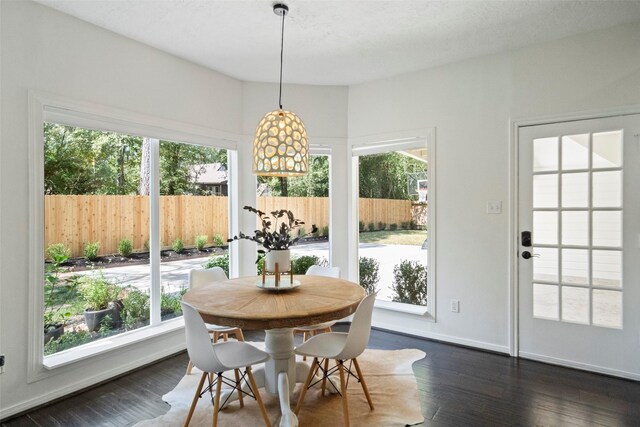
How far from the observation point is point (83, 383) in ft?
8.84

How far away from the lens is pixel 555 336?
3115mm

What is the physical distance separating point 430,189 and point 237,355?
254 cm

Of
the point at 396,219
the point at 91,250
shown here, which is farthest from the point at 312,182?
the point at 91,250

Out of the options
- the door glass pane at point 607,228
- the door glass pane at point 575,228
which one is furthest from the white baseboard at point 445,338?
the door glass pane at point 607,228

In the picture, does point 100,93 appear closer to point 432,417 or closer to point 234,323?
point 234,323

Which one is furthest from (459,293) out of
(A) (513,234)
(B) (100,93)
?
(B) (100,93)

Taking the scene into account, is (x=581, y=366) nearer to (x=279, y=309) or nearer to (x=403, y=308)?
(x=403, y=308)

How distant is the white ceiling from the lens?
2570 mm

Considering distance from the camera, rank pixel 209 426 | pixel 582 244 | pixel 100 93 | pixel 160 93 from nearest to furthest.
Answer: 1. pixel 209 426
2. pixel 100 93
3. pixel 582 244
4. pixel 160 93

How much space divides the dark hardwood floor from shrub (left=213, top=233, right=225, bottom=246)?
1205 millimetres

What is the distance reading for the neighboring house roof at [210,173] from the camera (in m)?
3.72

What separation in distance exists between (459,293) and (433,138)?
1569mm

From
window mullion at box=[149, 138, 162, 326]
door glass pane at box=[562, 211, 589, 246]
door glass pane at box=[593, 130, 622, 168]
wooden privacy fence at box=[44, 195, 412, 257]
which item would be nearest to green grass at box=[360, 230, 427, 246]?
wooden privacy fence at box=[44, 195, 412, 257]

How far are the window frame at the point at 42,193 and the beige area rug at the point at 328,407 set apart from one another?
714 mm
